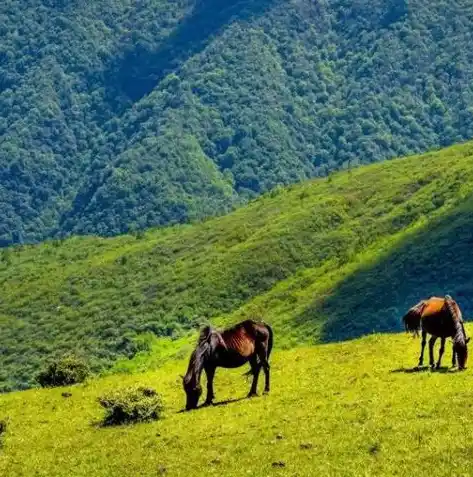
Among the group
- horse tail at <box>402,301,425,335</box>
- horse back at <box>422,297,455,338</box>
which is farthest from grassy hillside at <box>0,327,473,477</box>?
horse back at <box>422,297,455,338</box>

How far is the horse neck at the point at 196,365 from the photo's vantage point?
32500 millimetres

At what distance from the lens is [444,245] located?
156375mm

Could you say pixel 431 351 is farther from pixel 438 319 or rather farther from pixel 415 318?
pixel 415 318

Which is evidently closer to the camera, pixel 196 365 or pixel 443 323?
pixel 196 365

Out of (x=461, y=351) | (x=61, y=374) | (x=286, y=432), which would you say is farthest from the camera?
(x=61, y=374)

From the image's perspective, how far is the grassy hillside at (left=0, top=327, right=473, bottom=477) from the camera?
981 inches

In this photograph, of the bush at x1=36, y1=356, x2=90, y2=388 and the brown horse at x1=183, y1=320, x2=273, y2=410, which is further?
the bush at x1=36, y1=356, x2=90, y2=388

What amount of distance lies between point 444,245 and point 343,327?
2584cm

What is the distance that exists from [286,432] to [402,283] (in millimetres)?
124632

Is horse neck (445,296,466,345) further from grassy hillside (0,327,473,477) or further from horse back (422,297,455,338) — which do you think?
grassy hillside (0,327,473,477)

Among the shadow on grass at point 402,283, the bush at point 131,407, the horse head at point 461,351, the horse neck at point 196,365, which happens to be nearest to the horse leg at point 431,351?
the horse head at point 461,351

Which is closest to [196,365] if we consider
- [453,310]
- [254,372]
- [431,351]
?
[254,372]

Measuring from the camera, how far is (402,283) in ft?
494

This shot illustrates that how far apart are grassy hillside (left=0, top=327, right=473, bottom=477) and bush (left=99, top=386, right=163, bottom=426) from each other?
600 millimetres
